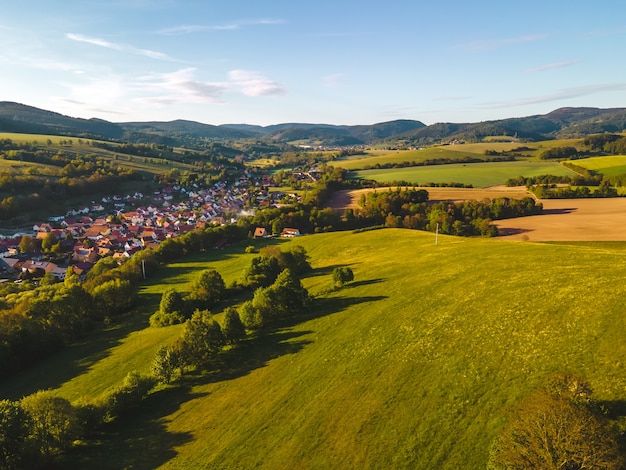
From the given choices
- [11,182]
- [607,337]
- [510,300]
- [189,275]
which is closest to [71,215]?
[11,182]

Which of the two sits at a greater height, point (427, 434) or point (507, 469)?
point (507, 469)

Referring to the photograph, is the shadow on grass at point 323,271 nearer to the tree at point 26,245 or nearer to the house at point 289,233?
the house at point 289,233

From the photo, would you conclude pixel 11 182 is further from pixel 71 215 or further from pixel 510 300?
pixel 510 300

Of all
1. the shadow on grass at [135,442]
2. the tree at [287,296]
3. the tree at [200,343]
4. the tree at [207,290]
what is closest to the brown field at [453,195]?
the tree at [207,290]

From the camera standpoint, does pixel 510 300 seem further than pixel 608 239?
No

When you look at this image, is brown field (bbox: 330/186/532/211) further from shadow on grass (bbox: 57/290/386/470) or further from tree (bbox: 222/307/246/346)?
tree (bbox: 222/307/246/346)

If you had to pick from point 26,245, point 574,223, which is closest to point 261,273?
point 574,223

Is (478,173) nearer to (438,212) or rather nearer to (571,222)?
(438,212)
